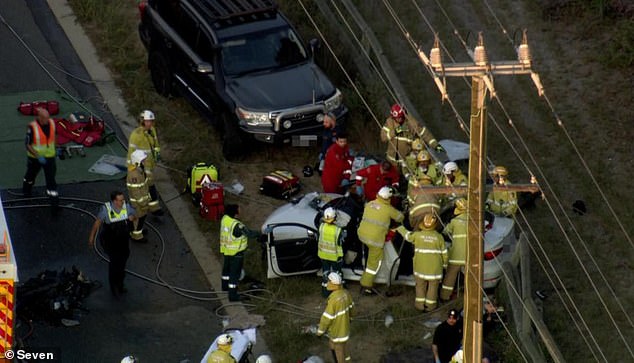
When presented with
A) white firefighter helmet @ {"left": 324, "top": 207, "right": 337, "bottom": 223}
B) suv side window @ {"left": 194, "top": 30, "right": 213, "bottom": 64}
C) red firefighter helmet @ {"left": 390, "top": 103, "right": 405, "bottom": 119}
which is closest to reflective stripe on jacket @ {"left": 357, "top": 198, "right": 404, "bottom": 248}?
white firefighter helmet @ {"left": 324, "top": 207, "right": 337, "bottom": 223}

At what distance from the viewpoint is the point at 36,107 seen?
2419cm

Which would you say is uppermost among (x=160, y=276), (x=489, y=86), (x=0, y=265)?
(x=489, y=86)

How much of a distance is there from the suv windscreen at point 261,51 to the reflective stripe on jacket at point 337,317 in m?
6.24

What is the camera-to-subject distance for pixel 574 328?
64.6 ft

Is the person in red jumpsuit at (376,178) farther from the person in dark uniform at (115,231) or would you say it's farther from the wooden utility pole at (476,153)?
the wooden utility pole at (476,153)

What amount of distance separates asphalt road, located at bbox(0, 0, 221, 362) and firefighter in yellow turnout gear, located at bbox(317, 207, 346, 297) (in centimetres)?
156

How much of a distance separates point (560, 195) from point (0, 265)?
9.60 meters

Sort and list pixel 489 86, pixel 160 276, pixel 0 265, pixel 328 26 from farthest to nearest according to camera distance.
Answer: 1. pixel 328 26
2. pixel 160 276
3. pixel 0 265
4. pixel 489 86

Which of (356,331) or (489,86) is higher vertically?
(489,86)

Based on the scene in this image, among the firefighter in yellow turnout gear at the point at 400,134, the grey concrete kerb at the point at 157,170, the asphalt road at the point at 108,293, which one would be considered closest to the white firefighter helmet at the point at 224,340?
the asphalt road at the point at 108,293

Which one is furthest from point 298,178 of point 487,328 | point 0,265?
point 0,265

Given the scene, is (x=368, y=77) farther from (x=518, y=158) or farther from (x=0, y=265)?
(x=0, y=265)

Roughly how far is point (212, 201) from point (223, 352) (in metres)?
4.76

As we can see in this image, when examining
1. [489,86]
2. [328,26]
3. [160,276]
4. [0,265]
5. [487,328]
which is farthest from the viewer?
[328,26]
